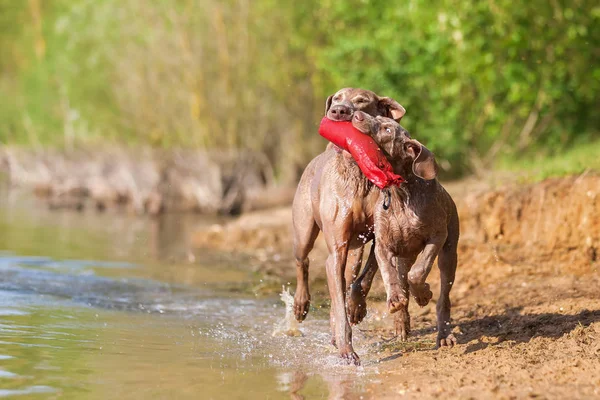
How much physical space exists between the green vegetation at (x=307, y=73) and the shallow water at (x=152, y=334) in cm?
557

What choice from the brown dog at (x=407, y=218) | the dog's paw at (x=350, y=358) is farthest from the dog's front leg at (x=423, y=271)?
the dog's paw at (x=350, y=358)

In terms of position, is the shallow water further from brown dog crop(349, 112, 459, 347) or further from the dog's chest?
the dog's chest

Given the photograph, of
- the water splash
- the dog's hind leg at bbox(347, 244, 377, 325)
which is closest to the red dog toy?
the dog's hind leg at bbox(347, 244, 377, 325)

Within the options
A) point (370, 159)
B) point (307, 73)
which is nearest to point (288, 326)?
point (370, 159)

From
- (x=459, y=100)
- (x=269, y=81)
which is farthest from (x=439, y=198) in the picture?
(x=269, y=81)

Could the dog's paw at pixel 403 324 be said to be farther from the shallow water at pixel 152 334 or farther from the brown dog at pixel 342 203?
the brown dog at pixel 342 203

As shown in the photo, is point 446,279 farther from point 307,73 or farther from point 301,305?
point 307,73

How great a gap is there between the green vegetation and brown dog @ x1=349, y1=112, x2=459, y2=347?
814 cm

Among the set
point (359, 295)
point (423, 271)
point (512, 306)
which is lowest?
point (512, 306)

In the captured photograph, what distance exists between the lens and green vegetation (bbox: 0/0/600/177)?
15805 millimetres

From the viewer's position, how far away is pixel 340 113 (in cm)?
720

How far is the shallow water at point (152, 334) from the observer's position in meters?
6.48

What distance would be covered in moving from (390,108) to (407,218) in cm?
116

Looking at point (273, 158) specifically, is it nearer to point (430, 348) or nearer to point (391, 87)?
point (391, 87)
